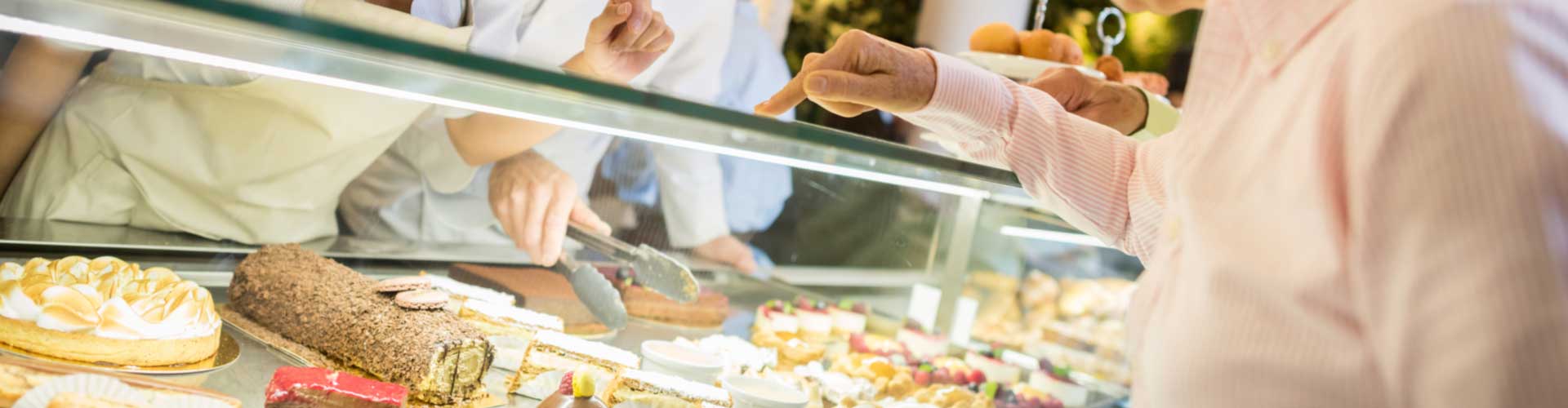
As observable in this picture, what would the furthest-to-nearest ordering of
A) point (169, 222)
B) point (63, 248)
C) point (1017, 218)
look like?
point (1017, 218)
point (169, 222)
point (63, 248)

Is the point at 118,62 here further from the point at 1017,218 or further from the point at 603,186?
the point at 1017,218

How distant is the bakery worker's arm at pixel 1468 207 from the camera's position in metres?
0.65

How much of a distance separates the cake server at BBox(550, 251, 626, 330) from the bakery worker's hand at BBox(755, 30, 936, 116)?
3.04 feet

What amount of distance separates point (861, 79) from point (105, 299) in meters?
1.11

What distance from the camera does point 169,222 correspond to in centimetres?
202

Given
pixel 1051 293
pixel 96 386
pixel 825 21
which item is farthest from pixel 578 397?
pixel 825 21

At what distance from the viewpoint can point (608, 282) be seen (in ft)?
7.07

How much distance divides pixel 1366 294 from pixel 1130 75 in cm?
216

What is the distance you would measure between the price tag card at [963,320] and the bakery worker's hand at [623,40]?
3.56 ft

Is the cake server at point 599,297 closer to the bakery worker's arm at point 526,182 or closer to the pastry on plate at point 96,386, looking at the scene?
the bakery worker's arm at point 526,182

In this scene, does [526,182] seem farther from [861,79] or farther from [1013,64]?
[861,79]

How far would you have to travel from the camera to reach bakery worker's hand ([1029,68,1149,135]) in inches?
69.1

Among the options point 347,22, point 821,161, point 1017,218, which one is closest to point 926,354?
point 1017,218

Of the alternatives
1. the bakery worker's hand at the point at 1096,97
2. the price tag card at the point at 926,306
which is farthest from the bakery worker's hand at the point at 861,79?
the price tag card at the point at 926,306
